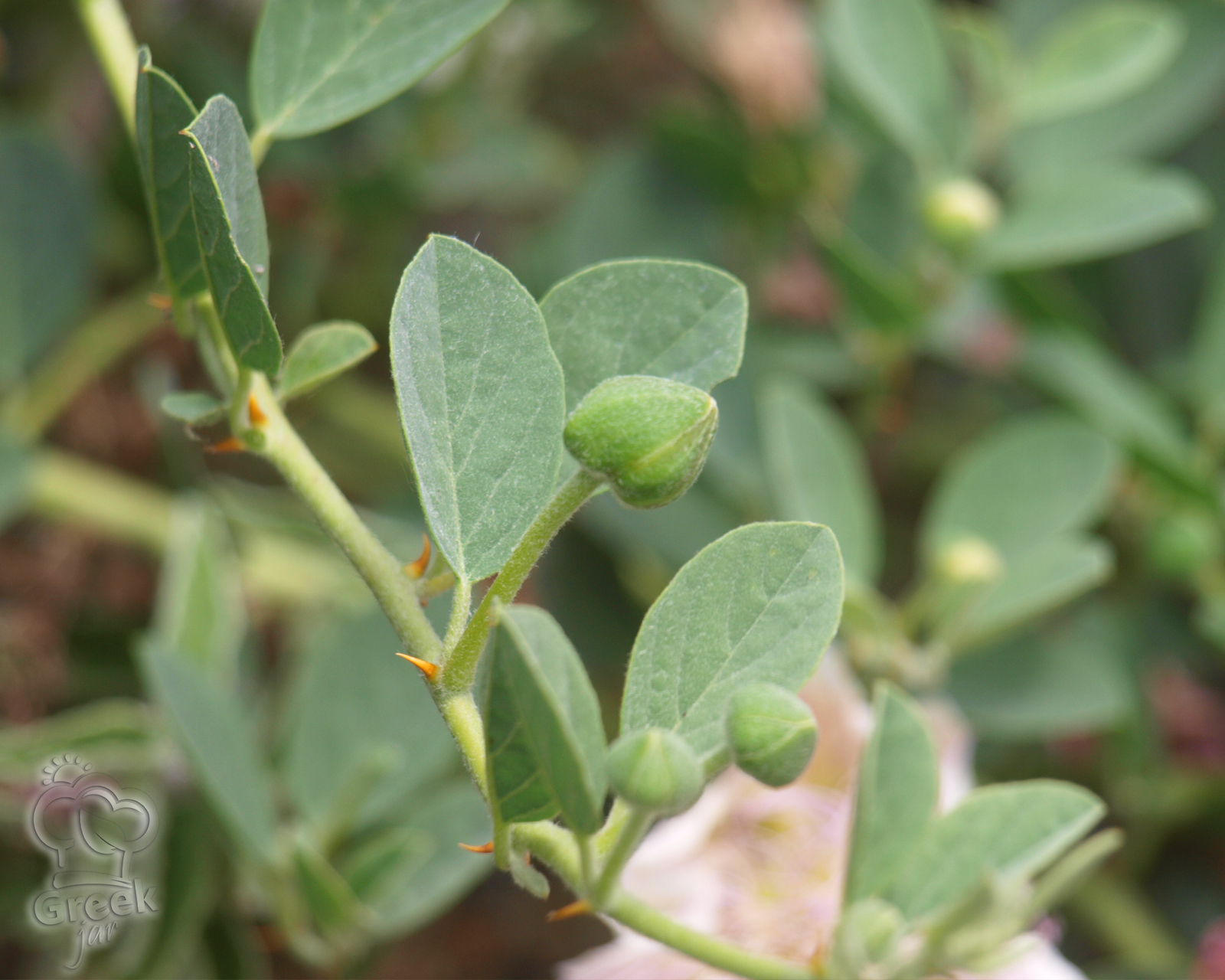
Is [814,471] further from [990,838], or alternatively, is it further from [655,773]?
[655,773]

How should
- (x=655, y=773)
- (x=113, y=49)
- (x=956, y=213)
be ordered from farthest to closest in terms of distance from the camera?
(x=956, y=213), (x=113, y=49), (x=655, y=773)

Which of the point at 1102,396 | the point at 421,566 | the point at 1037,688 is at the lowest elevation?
the point at 1037,688

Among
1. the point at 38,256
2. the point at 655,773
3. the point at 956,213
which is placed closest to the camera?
the point at 655,773

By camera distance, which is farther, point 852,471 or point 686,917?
point 852,471

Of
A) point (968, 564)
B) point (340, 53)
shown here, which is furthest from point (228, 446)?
point (968, 564)

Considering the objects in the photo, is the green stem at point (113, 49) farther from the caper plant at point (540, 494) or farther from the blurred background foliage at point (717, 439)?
the blurred background foliage at point (717, 439)

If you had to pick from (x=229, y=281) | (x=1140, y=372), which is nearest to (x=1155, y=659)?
(x=1140, y=372)

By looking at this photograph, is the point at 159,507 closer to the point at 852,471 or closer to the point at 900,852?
the point at 852,471
